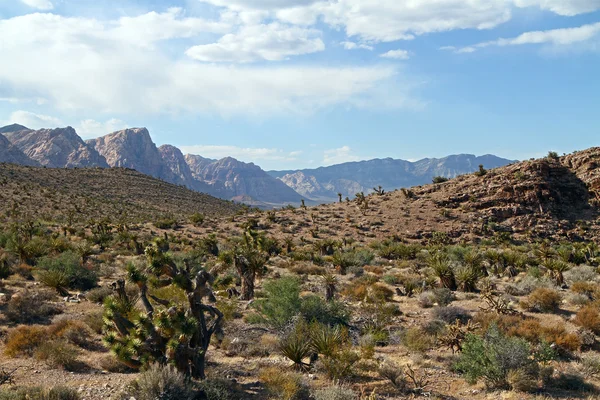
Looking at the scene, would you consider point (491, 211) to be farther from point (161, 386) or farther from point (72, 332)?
point (161, 386)

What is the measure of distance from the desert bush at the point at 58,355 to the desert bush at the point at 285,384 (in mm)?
4853

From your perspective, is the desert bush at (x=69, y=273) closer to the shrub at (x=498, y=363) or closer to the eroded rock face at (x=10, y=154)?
the shrub at (x=498, y=363)

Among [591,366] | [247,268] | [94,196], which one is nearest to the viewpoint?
[591,366]

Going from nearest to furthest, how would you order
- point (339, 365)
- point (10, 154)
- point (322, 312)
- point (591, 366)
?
point (339, 365)
point (591, 366)
point (322, 312)
point (10, 154)

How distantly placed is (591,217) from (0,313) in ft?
186

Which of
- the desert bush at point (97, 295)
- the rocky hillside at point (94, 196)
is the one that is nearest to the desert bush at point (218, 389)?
the desert bush at point (97, 295)

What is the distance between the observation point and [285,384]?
8.90 metres

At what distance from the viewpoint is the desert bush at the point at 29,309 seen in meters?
13.6

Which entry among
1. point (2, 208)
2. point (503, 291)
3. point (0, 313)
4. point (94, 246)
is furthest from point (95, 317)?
point (2, 208)

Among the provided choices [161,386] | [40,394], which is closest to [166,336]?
[161,386]

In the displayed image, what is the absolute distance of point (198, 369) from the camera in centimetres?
927

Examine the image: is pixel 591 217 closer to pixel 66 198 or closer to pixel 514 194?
pixel 514 194

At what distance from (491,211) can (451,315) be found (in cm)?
4007

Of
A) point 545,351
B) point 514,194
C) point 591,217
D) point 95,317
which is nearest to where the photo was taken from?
point 545,351
